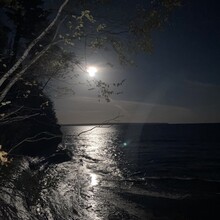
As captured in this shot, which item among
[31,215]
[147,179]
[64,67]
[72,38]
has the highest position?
[72,38]

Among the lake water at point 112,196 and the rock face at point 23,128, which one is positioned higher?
the rock face at point 23,128

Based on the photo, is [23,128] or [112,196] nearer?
[112,196]

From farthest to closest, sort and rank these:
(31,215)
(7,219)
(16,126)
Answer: (16,126)
(31,215)
(7,219)

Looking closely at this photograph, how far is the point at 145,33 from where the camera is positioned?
7184 millimetres

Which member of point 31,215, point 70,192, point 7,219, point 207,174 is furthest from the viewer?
point 207,174

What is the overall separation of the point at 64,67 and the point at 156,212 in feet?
77.4

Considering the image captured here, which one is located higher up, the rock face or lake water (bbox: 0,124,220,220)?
the rock face

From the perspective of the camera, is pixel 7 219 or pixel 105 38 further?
pixel 7 219

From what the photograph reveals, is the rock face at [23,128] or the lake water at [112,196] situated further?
the rock face at [23,128]

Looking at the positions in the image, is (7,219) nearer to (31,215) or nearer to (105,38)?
(31,215)

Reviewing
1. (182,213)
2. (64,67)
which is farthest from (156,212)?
(64,67)

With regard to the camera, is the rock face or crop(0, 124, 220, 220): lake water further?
the rock face

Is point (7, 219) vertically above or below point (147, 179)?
above

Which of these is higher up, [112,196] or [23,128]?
[23,128]
